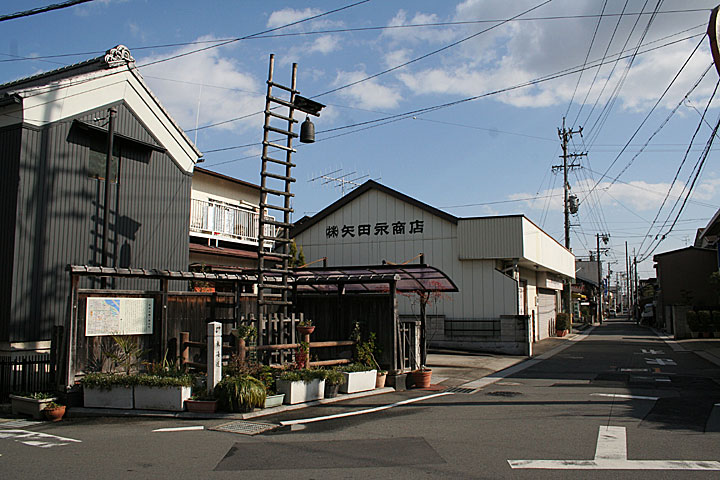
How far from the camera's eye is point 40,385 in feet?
37.2

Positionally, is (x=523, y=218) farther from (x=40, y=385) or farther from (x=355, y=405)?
(x=40, y=385)

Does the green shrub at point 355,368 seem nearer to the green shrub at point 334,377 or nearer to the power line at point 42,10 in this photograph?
the green shrub at point 334,377

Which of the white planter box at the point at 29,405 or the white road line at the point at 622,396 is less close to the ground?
the white planter box at the point at 29,405

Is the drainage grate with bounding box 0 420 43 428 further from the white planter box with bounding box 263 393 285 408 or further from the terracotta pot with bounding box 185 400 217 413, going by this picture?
the white planter box with bounding box 263 393 285 408

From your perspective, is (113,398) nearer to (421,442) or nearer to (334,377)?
(334,377)

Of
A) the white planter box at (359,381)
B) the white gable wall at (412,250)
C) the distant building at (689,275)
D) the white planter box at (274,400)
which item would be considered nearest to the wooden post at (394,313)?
the white planter box at (359,381)

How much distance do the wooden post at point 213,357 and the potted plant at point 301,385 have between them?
127 centimetres

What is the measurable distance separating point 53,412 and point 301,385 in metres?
4.32

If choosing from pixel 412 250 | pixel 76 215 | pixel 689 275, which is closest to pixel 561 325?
pixel 689 275

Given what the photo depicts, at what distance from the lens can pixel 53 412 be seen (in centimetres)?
989

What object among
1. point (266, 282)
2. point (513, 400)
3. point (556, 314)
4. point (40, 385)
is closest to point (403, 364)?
point (513, 400)

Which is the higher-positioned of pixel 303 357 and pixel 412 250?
pixel 412 250

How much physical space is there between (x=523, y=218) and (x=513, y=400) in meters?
13.3

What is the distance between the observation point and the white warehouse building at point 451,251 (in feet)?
79.3
